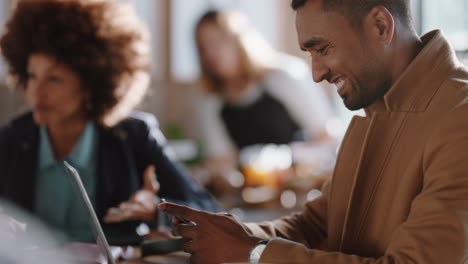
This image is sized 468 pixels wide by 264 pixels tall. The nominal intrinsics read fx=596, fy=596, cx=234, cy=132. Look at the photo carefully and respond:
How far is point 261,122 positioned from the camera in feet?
12.3

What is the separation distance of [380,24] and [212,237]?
1.60 ft

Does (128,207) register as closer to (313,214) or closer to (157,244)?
(157,244)

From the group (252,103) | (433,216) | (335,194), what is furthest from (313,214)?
(252,103)

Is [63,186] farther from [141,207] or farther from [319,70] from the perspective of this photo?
[319,70]

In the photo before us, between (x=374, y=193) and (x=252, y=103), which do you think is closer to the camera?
(x=374, y=193)

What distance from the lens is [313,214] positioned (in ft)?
4.43

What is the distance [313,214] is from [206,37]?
2.51 metres

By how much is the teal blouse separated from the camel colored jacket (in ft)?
2.74

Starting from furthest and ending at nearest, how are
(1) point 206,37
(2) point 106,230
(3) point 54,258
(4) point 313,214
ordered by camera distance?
1. (1) point 206,37
2. (2) point 106,230
3. (4) point 313,214
4. (3) point 54,258

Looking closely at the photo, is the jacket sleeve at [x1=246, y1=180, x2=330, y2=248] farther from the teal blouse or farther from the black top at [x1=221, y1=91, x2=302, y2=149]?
the black top at [x1=221, y1=91, x2=302, y2=149]

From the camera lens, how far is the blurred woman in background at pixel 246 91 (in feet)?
11.9

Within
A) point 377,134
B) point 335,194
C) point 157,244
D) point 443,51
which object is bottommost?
point 157,244

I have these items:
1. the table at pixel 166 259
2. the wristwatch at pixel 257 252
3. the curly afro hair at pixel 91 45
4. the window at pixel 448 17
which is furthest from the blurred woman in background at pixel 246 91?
the wristwatch at pixel 257 252

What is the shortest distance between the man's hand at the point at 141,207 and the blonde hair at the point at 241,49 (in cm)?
185
